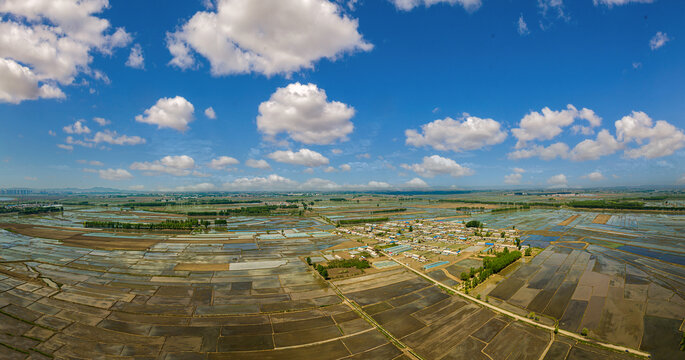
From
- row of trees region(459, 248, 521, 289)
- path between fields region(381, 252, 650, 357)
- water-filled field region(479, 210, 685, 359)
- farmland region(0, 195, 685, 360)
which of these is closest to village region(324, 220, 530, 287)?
farmland region(0, 195, 685, 360)

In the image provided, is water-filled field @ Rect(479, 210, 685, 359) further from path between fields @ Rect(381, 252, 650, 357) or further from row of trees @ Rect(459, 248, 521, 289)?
row of trees @ Rect(459, 248, 521, 289)

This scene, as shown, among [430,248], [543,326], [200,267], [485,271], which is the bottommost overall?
[543,326]

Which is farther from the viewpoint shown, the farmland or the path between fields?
the farmland

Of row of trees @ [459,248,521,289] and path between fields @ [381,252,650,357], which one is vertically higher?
row of trees @ [459,248,521,289]

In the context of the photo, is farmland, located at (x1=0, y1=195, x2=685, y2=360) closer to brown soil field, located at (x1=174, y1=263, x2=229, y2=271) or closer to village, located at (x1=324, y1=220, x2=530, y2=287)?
brown soil field, located at (x1=174, y1=263, x2=229, y2=271)

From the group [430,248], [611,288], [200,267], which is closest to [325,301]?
[200,267]

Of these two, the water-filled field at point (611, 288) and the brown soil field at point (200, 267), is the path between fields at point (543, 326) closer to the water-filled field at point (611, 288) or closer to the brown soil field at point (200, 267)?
the water-filled field at point (611, 288)

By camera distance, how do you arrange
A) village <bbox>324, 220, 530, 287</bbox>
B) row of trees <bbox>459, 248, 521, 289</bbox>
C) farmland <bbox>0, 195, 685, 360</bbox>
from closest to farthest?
farmland <bbox>0, 195, 685, 360</bbox>, row of trees <bbox>459, 248, 521, 289</bbox>, village <bbox>324, 220, 530, 287</bbox>

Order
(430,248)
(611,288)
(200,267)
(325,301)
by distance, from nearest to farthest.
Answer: (325,301) < (611,288) < (200,267) < (430,248)

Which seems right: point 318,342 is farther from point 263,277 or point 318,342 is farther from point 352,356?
point 263,277

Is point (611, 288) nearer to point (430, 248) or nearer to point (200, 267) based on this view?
point (430, 248)

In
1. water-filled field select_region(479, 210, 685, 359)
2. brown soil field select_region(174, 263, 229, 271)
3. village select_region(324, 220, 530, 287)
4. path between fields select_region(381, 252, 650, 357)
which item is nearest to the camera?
path between fields select_region(381, 252, 650, 357)

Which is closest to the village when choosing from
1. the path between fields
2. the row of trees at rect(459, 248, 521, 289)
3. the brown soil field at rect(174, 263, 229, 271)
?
the row of trees at rect(459, 248, 521, 289)
